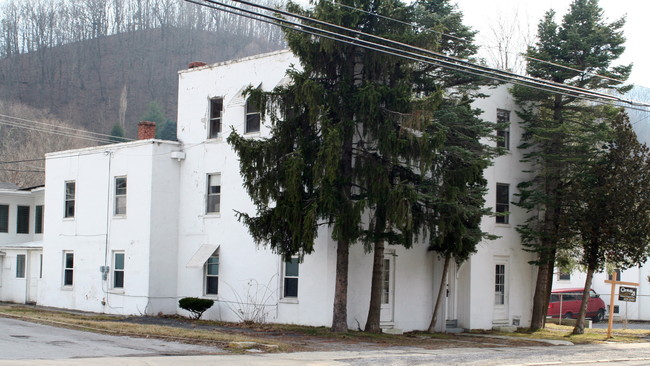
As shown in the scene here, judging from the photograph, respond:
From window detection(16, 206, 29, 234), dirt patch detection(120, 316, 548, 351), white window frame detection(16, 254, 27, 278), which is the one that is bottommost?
dirt patch detection(120, 316, 548, 351)

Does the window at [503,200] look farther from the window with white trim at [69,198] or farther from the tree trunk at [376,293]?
the window with white trim at [69,198]

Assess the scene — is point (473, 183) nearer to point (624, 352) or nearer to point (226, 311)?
point (624, 352)

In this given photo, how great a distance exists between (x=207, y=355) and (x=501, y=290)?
16010 mm

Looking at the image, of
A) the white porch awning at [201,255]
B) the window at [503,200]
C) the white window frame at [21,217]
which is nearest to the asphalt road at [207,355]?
the white porch awning at [201,255]

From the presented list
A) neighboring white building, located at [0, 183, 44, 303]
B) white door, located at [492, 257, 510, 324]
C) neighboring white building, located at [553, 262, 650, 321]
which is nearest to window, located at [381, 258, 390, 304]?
white door, located at [492, 257, 510, 324]

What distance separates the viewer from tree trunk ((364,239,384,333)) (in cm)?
2414

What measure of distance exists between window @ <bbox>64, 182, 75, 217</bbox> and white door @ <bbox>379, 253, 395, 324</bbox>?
14.5m

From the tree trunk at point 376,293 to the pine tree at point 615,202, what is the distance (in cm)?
741

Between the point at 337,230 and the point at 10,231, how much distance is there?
25.2 meters

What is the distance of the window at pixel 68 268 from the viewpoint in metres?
→ 33.1

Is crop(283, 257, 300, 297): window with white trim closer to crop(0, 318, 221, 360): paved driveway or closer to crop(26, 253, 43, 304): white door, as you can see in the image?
crop(0, 318, 221, 360): paved driveway

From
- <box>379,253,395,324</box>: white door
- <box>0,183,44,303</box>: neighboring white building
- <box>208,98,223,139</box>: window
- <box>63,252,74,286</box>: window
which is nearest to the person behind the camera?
<box>379,253,395,324</box>: white door

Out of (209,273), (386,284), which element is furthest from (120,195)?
(386,284)

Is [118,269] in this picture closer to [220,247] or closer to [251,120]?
[220,247]
